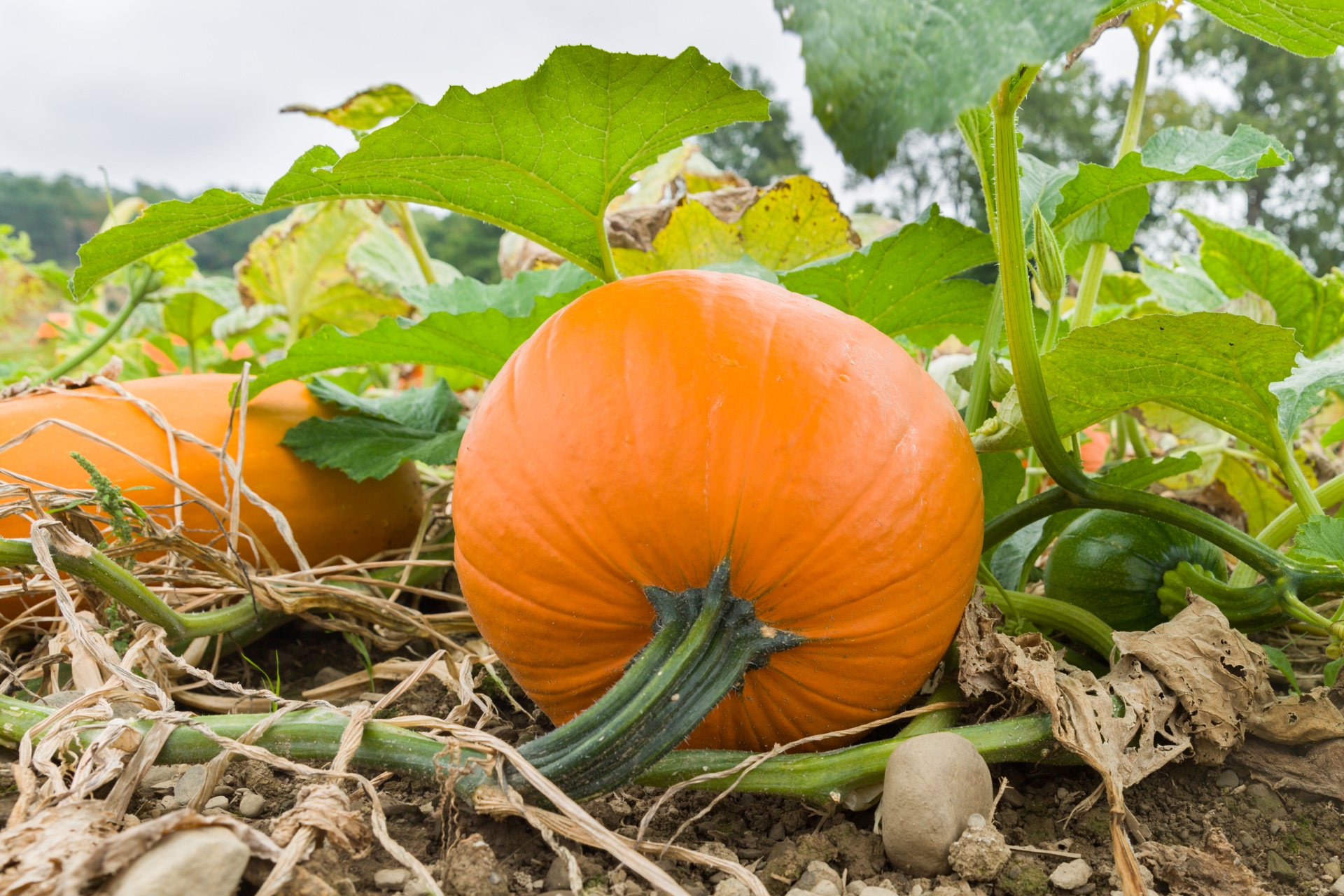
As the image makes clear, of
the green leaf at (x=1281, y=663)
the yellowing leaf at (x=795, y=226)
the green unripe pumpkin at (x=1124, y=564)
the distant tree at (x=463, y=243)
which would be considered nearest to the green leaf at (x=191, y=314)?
the yellowing leaf at (x=795, y=226)

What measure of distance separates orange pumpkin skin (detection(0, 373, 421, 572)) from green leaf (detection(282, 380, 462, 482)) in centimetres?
5

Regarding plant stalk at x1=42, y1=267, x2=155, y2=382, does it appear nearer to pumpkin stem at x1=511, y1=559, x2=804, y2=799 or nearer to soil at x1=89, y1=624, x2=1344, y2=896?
soil at x1=89, y1=624, x2=1344, y2=896

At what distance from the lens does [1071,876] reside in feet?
2.61

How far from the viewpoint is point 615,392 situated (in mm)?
877

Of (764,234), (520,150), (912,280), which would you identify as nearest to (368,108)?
(764,234)

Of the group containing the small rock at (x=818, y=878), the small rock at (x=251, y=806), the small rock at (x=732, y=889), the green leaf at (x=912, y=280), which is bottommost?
the small rock at (x=818, y=878)

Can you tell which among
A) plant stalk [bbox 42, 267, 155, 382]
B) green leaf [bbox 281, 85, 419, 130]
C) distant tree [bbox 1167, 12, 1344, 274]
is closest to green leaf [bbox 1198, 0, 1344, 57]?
green leaf [bbox 281, 85, 419, 130]

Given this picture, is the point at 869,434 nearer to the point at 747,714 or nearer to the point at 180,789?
the point at 747,714

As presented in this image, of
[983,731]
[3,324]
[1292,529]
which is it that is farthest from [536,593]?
[3,324]

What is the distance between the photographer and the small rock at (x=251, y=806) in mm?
859

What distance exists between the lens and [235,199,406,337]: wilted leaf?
2496mm

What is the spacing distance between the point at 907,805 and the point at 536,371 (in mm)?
529

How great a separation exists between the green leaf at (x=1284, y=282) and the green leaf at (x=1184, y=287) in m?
0.28

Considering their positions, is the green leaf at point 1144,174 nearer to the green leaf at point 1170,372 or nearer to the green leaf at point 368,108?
the green leaf at point 1170,372
